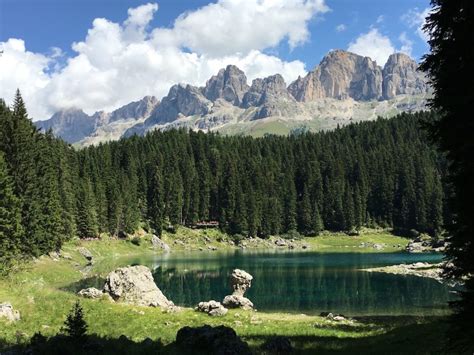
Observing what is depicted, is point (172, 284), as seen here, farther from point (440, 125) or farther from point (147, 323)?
point (440, 125)

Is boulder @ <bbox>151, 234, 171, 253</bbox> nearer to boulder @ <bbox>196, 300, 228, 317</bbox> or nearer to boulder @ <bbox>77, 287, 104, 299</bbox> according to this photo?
boulder @ <bbox>77, 287, 104, 299</bbox>

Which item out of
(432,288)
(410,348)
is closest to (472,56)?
(410,348)

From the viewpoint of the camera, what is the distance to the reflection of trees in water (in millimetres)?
52531

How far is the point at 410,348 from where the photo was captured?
21.5m

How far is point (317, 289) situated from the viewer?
6438cm

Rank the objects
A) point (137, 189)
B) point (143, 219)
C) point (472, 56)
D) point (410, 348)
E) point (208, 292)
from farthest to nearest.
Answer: point (137, 189), point (143, 219), point (208, 292), point (410, 348), point (472, 56)

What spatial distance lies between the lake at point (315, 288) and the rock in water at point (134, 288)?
20.5 ft

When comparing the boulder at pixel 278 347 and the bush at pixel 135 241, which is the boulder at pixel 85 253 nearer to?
the bush at pixel 135 241

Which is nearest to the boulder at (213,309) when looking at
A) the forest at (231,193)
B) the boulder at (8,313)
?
the boulder at (8,313)

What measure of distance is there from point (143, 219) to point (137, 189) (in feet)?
49.5

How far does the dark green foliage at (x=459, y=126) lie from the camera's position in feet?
50.0

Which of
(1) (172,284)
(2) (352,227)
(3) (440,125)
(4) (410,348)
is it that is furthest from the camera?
Answer: (2) (352,227)

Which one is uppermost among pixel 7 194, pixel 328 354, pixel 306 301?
pixel 7 194

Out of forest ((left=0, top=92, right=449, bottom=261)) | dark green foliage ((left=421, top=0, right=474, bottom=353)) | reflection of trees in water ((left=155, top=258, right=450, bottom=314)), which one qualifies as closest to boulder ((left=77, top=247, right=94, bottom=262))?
forest ((left=0, top=92, right=449, bottom=261))
